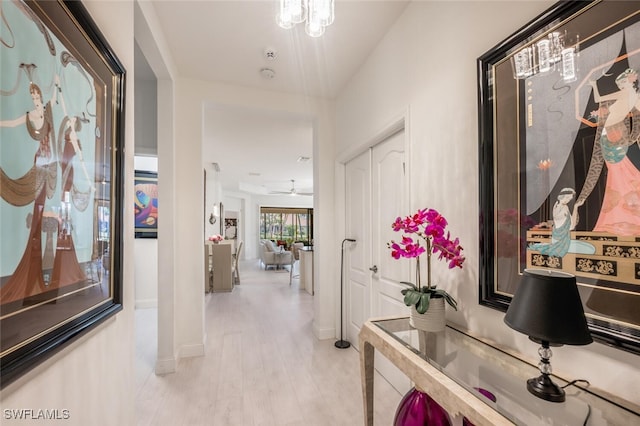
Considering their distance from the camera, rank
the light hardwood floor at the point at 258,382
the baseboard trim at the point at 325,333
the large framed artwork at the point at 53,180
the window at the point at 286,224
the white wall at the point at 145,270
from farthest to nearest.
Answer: the window at the point at 286,224 < the white wall at the point at 145,270 < the baseboard trim at the point at 325,333 < the light hardwood floor at the point at 258,382 < the large framed artwork at the point at 53,180

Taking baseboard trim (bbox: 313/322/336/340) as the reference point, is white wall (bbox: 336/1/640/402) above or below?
above

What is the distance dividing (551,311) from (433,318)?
68 cm

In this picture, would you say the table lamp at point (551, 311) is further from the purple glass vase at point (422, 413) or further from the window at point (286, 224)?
the window at point (286, 224)

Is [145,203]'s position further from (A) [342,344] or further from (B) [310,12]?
(B) [310,12]

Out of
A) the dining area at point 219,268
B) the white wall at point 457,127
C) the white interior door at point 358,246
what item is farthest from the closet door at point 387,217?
the dining area at point 219,268

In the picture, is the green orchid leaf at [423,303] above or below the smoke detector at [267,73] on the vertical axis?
below

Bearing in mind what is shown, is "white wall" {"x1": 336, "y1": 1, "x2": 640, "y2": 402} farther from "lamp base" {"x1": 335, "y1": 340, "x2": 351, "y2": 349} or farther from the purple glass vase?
"lamp base" {"x1": 335, "y1": 340, "x2": 351, "y2": 349}

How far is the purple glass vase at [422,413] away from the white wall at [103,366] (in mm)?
1326

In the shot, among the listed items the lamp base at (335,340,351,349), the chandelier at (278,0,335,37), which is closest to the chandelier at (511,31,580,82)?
A: the chandelier at (278,0,335,37)

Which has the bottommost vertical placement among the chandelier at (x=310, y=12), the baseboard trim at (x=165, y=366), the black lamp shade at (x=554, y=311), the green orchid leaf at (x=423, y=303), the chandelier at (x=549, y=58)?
the baseboard trim at (x=165, y=366)

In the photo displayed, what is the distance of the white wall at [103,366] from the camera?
0.78 m

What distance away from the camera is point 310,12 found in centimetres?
149

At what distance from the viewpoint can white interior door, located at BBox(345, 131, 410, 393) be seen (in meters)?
2.24

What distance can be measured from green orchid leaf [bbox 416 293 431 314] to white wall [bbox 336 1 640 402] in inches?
9.5
